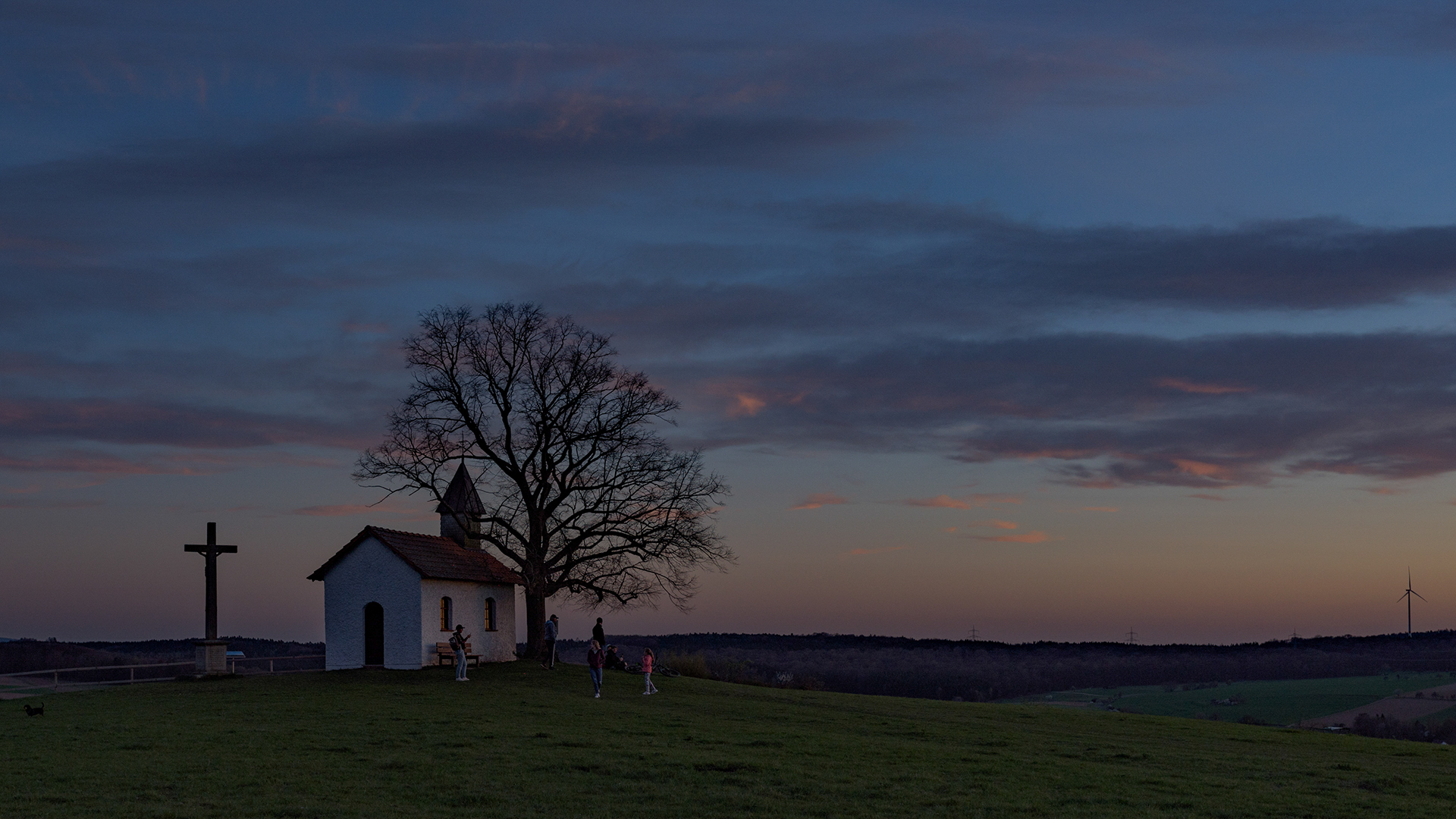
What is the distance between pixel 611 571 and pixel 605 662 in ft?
14.6

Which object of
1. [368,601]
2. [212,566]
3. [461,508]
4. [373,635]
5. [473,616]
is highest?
[461,508]

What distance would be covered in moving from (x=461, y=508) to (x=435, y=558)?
6.07 metres

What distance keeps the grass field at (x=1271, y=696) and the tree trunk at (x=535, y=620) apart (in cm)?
5092

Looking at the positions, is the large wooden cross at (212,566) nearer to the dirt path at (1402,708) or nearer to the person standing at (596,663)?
the person standing at (596,663)

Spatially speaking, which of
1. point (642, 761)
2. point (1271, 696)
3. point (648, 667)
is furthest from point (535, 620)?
point (1271, 696)

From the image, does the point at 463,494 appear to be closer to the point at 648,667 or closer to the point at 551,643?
the point at 551,643

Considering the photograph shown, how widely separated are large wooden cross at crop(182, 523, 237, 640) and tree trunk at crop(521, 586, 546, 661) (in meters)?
13.0

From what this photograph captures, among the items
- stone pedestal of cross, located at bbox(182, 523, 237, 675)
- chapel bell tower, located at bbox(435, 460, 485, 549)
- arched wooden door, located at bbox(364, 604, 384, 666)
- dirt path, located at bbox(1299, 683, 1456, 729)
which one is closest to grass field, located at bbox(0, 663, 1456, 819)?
stone pedestal of cross, located at bbox(182, 523, 237, 675)

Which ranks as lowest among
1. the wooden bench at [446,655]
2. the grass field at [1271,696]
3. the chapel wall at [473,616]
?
the grass field at [1271,696]

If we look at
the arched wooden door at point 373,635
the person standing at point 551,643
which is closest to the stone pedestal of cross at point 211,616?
the arched wooden door at point 373,635

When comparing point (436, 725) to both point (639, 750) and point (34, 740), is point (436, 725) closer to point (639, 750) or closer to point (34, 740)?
point (639, 750)

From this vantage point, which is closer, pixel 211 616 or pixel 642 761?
pixel 642 761

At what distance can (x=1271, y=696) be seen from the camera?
11375 centimetres

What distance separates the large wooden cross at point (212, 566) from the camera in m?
45.1
